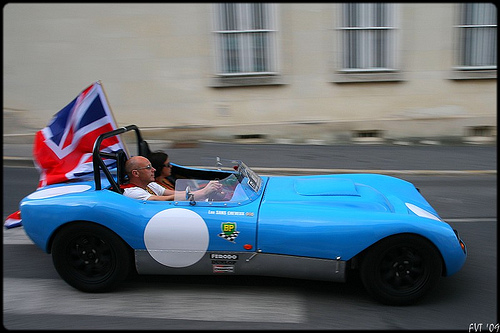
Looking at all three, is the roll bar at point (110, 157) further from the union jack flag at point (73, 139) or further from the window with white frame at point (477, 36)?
the window with white frame at point (477, 36)

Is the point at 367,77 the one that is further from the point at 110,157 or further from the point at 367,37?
the point at 110,157

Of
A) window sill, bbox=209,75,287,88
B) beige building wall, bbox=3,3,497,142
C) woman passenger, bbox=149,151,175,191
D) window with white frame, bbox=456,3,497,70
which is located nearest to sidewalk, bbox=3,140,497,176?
beige building wall, bbox=3,3,497,142

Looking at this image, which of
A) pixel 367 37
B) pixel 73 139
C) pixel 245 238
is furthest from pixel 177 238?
pixel 367 37

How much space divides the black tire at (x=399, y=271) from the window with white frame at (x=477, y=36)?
27.6 feet

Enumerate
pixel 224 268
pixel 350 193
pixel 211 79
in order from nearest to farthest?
pixel 224 268 → pixel 350 193 → pixel 211 79

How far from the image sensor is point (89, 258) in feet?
13.8

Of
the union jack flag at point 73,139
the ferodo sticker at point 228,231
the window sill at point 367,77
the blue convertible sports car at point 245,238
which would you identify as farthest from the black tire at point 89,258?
the window sill at point 367,77

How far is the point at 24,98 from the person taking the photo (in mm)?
11039

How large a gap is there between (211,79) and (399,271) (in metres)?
7.73

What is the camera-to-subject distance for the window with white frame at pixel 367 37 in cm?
1088

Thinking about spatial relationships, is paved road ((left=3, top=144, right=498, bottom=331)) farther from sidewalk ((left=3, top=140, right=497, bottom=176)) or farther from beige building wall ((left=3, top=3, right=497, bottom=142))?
beige building wall ((left=3, top=3, right=497, bottom=142))

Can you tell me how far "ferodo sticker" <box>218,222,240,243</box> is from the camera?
398 cm

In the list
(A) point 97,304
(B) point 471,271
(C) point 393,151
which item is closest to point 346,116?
(C) point 393,151

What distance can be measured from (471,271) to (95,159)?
3.64 metres
